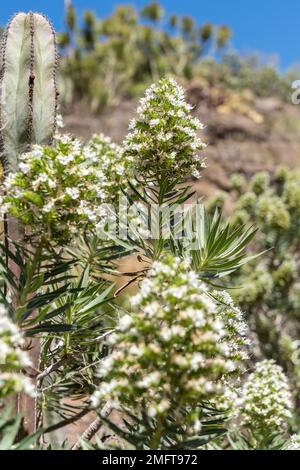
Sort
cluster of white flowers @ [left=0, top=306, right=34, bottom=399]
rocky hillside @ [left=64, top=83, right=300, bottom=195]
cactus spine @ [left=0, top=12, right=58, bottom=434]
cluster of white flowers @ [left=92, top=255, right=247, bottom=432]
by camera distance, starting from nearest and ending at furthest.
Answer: cluster of white flowers @ [left=0, top=306, right=34, bottom=399], cluster of white flowers @ [left=92, top=255, right=247, bottom=432], cactus spine @ [left=0, top=12, right=58, bottom=434], rocky hillside @ [left=64, top=83, right=300, bottom=195]

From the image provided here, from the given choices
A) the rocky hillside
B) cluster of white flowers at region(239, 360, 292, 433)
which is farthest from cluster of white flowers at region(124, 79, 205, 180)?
the rocky hillside

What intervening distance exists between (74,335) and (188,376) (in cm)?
80

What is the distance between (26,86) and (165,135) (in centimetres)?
61

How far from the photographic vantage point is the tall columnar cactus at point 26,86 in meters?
2.05

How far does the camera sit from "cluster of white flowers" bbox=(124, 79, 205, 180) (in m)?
2.12

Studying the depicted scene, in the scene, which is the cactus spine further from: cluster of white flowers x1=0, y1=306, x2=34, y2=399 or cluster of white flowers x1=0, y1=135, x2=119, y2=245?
cluster of white flowers x1=0, y1=306, x2=34, y2=399

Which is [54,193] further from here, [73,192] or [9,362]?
[9,362]

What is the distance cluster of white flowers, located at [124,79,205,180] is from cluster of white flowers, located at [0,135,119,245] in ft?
1.68

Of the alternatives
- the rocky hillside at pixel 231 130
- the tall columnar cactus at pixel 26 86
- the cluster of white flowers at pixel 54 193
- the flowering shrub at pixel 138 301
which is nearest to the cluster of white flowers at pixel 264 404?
the flowering shrub at pixel 138 301

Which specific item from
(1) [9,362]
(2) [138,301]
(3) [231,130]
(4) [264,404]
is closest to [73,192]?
(2) [138,301]

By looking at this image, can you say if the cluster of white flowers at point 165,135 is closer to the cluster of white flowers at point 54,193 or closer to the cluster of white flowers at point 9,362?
the cluster of white flowers at point 54,193

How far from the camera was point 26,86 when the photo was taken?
212 centimetres

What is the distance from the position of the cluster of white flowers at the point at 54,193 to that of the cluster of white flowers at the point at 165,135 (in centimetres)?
51
